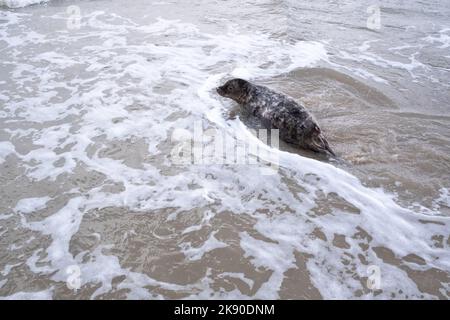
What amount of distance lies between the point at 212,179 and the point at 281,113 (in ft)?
5.41

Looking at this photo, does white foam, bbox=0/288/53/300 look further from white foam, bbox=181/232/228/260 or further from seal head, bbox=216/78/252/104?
seal head, bbox=216/78/252/104

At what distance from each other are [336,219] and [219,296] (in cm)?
164

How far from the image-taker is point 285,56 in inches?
332

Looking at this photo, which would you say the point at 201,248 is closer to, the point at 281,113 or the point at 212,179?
the point at 212,179

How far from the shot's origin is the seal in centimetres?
513

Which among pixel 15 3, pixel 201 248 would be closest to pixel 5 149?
pixel 201 248

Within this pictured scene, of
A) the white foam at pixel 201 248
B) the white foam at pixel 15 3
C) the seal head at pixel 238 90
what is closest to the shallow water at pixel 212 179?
the white foam at pixel 201 248

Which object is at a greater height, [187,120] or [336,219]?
[187,120]

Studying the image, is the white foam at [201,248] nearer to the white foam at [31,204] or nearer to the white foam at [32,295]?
the white foam at [32,295]

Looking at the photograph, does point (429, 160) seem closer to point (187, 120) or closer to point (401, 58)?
point (187, 120)

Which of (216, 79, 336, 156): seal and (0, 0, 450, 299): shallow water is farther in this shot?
(216, 79, 336, 156): seal

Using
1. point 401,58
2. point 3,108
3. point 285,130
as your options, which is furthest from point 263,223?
point 401,58

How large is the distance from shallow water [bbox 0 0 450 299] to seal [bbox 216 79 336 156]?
24cm

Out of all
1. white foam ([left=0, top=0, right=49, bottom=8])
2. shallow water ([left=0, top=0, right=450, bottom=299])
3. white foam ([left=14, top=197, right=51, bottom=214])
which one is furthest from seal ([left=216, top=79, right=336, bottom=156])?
white foam ([left=0, top=0, right=49, bottom=8])
